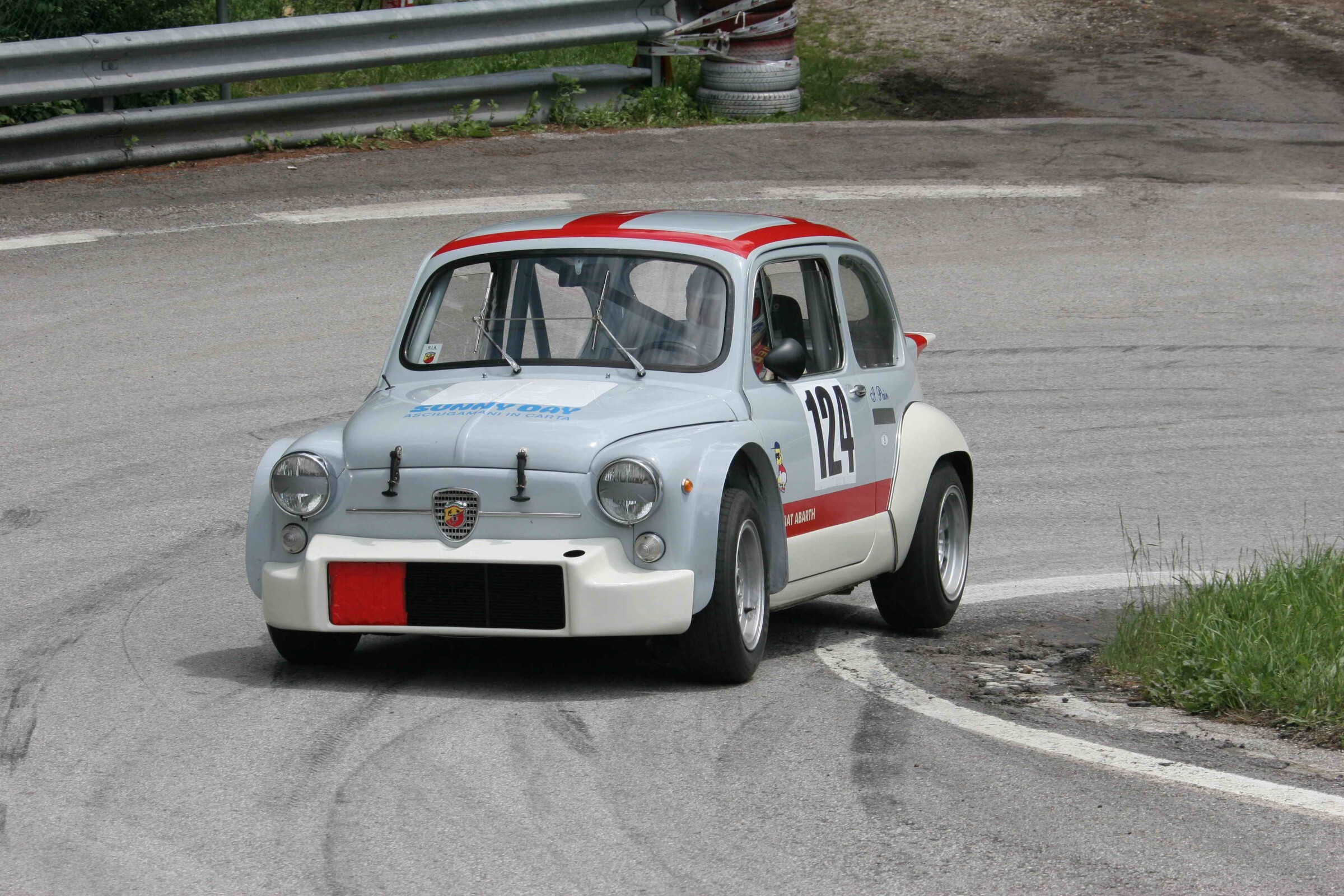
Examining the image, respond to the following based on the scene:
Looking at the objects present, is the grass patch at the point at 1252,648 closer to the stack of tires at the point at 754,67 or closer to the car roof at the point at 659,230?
the car roof at the point at 659,230

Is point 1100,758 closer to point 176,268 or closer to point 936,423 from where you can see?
point 936,423

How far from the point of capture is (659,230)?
7.20 metres

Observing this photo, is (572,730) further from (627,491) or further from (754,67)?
(754,67)

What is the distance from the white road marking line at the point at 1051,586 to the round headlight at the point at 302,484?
3141 millimetres

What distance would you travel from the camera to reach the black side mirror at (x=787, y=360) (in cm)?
680

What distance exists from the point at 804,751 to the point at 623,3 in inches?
503

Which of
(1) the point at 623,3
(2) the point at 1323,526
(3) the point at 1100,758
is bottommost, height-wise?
(2) the point at 1323,526

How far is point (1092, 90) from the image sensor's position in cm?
1978

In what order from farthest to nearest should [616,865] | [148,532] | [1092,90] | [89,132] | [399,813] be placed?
[1092,90]
[89,132]
[148,532]
[399,813]
[616,865]

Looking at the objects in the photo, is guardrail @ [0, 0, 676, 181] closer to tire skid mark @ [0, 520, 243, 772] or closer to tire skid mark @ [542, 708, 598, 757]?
tire skid mark @ [0, 520, 243, 772]

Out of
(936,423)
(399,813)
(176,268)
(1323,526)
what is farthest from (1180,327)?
(399,813)

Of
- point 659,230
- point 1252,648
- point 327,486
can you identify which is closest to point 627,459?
point 327,486

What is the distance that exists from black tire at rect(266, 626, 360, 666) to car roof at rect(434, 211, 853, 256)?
1.67 m

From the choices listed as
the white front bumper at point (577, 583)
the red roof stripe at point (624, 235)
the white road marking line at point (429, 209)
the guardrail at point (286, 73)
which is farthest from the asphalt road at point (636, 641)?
the red roof stripe at point (624, 235)
